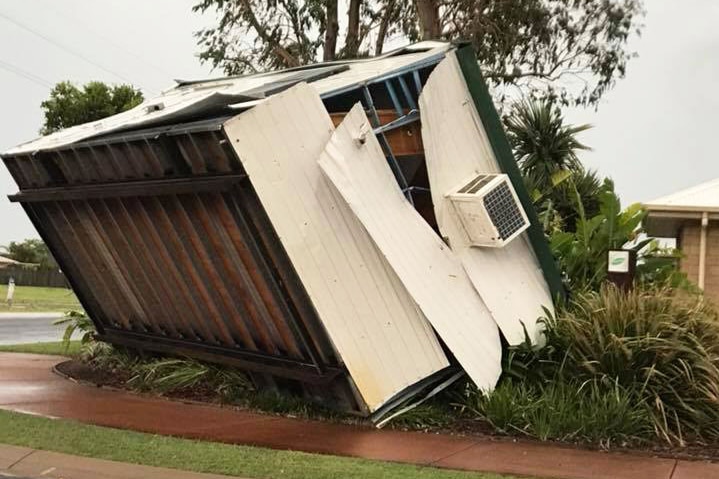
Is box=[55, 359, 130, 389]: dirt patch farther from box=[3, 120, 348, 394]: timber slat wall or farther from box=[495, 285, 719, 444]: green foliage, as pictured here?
box=[495, 285, 719, 444]: green foliage

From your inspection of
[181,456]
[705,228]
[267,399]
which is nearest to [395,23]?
[705,228]

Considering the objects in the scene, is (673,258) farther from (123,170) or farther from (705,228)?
(123,170)

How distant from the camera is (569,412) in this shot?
826 cm

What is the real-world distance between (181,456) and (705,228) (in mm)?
10253

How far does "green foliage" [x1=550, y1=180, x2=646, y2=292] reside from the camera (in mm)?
11430

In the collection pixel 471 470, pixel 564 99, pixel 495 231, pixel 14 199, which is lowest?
pixel 564 99

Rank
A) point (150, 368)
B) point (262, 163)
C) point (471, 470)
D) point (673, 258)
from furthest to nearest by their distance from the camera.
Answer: point (673, 258) → point (150, 368) → point (262, 163) → point (471, 470)

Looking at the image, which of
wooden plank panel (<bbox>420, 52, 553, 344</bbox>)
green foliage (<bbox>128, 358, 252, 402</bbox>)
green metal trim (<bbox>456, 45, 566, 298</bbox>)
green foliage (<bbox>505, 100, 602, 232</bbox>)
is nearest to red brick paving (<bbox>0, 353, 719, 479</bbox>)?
green foliage (<bbox>128, 358, 252, 402</bbox>)

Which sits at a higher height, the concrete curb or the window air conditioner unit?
the window air conditioner unit

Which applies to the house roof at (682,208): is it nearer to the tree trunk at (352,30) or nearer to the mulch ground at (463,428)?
the mulch ground at (463,428)

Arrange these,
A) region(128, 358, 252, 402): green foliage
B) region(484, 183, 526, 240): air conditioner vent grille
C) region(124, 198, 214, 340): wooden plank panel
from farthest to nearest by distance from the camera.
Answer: region(128, 358, 252, 402): green foliage < region(124, 198, 214, 340): wooden plank panel < region(484, 183, 526, 240): air conditioner vent grille

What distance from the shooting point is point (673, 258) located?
12125 mm

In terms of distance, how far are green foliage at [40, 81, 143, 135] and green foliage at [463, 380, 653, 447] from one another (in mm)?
26917

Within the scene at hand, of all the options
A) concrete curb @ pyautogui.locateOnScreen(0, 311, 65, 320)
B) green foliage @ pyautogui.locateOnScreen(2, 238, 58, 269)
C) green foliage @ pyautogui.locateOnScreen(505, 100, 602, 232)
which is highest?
green foliage @ pyautogui.locateOnScreen(505, 100, 602, 232)
